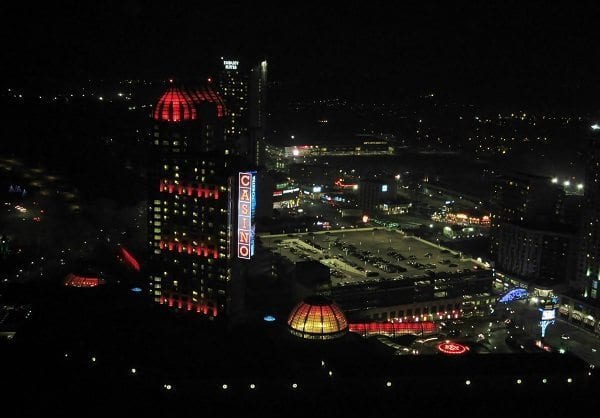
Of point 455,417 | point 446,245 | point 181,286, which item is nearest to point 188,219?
point 181,286

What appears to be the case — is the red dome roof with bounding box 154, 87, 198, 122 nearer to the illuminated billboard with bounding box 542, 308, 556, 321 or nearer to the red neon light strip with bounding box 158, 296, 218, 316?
the red neon light strip with bounding box 158, 296, 218, 316

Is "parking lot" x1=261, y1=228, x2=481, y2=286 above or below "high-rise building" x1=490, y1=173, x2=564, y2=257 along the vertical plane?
below

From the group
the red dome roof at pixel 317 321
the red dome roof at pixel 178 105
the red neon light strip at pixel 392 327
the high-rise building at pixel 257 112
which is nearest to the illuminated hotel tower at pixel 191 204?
the red dome roof at pixel 178 105

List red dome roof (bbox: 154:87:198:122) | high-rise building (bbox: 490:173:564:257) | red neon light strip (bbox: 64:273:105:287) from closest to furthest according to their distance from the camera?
1. red dome roof (bbox: 154:87:198:122)
2. red neon light strip (bbox: 64:273:105:287)
3. high-rise building (bbox: 490:173:564:257)

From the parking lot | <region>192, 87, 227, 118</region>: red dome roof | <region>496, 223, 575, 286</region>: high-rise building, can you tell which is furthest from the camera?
<region>496, 223, 575, 286</region>: high-rise building

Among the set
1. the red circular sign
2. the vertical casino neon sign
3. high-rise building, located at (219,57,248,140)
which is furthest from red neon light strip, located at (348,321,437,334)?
high-rise building, located at (219,57,248,140)

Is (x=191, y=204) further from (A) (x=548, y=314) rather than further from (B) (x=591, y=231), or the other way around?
(B) (x=591, y=231)

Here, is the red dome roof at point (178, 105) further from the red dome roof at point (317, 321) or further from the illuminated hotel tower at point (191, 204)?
the red dome roof at point (317, 321)

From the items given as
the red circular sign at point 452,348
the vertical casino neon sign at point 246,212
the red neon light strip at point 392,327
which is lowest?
the red neon light strip at point 392,327
